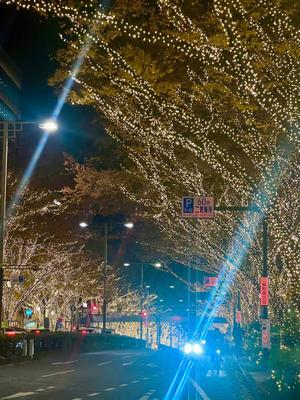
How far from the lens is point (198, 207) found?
794 inches

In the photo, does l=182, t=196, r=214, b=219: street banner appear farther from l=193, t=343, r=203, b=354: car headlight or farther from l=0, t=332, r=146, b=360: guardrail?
l=193, t=343, r=203, b=354: car headlight

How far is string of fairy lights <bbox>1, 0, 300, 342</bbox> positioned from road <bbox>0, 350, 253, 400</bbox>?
13.4ft

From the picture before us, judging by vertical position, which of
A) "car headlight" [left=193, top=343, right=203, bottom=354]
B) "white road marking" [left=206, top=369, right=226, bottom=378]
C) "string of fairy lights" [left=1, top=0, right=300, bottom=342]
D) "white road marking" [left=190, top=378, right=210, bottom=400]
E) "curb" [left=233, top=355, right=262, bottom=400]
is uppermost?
"string of fairy lights" [left=1, top=0, right=300, bottom=342]

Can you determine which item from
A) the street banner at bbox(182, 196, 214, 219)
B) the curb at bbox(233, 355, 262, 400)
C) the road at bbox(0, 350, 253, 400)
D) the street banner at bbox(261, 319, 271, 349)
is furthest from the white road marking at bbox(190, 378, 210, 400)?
the street banner at bbox(182, 196, 214, 219)

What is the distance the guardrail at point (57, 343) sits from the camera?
29495 millimetres

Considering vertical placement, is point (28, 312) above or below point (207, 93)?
below

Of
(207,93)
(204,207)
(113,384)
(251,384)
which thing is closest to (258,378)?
(251,384)

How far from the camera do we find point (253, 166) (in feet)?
67.4

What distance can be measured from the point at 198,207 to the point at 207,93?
541 centimetres

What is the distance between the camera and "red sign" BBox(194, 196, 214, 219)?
65.3 feet

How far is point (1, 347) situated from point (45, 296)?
79.1ft

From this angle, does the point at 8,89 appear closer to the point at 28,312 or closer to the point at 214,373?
the point at 214,373

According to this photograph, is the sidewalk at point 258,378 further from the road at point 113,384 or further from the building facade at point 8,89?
the building facade at point 8,89

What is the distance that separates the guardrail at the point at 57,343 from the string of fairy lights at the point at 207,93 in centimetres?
1076
